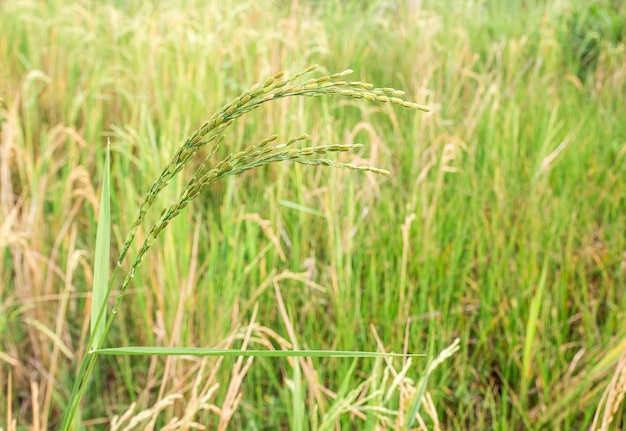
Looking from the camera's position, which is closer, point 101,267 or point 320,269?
point 101,267

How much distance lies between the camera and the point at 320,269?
5.58 feet

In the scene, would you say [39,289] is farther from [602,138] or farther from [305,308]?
[602,138]

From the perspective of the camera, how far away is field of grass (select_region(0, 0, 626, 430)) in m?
1.30

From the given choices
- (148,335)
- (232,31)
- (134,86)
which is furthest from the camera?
(232,31)

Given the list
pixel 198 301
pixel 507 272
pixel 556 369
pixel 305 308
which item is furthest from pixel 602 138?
pixel 198 301

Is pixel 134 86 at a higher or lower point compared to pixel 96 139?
higher

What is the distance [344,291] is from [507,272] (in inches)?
16.1

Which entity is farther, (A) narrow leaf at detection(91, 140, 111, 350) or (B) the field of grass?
(B) the field of grass

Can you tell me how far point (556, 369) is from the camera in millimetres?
1373

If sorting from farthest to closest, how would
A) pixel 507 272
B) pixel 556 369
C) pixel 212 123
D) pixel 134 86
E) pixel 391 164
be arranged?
pixel 134 86, pixel 391 164, pixel 507 272, pixel 556 369, pixel 212 123

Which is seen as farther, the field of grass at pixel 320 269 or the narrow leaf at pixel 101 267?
the field of grass at pixel 320 269

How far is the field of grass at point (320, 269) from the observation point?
1.30 metres

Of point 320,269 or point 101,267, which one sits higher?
point 101,267

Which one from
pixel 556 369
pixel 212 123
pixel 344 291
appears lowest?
pixel 556 369
